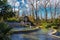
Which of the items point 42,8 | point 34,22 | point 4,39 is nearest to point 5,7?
point 4,39

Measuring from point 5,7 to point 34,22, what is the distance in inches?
699

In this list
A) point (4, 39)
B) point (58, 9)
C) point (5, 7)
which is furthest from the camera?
point (58, 9)

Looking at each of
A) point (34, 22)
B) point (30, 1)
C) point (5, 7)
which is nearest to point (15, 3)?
point (30, 1)

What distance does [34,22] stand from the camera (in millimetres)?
25000

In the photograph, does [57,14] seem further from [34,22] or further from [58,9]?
[34,22]

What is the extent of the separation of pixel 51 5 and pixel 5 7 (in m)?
20.0

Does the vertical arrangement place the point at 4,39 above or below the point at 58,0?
below

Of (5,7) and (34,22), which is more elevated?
(5,7)

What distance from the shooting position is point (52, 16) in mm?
26281

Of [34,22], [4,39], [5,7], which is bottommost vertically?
[34,22]

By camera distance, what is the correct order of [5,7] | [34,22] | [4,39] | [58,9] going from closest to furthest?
[4,39] → [5,7] → [34,22] → [58,9]

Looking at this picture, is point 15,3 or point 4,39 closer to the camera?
point 4,39

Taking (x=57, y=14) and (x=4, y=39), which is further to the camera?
(x=57, y=14)

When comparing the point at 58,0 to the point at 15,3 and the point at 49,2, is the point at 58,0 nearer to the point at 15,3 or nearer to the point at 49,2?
the point at 49,2
